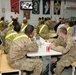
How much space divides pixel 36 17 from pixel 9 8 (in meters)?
1.84

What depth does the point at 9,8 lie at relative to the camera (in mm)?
9914

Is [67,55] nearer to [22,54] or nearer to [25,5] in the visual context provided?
[22,54]

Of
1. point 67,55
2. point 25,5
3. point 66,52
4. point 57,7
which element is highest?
point 25,5

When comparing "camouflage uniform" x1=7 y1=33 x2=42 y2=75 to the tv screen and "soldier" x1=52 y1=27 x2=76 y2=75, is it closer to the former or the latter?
"soldier" x1=52 y1=27 x2=76 y2=75

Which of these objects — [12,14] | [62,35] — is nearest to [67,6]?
[12,14]

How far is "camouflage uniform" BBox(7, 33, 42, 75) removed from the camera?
3.10 metres

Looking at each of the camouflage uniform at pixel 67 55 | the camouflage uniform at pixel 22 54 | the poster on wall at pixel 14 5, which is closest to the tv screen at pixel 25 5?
the poster on wall at pixel 14 5

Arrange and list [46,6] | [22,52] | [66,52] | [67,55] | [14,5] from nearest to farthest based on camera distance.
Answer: [22,52] → [66,52] → [67,55] → [14,5] → [46,6]

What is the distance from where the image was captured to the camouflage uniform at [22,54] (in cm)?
310

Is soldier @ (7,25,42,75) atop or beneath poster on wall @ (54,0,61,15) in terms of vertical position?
beneath

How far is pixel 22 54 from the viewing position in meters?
3.18

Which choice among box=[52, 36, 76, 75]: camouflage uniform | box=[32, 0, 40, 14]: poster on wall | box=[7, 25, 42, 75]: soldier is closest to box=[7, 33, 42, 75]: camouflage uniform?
box=[7, 25, 42, 75]: soldier

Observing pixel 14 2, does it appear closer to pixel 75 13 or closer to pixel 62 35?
pixel 75 13

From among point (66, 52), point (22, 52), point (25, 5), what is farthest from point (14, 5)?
point (22, 52)
